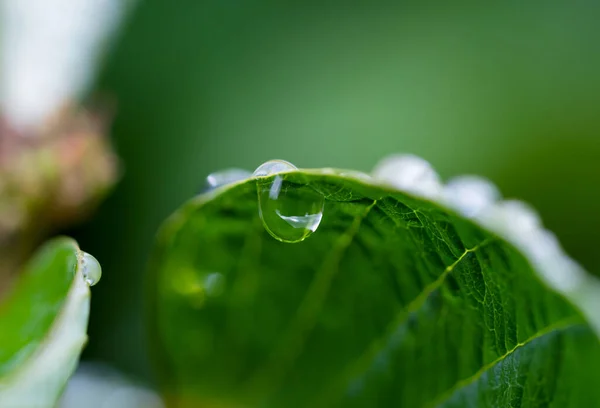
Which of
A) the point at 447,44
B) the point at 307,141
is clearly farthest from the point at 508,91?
the point at 307,141

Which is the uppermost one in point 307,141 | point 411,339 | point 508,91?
point 508,91

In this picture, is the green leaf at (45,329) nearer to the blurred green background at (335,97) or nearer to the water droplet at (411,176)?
the water droplet at (411,176)

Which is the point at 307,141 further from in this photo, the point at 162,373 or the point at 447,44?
the point at 162,373

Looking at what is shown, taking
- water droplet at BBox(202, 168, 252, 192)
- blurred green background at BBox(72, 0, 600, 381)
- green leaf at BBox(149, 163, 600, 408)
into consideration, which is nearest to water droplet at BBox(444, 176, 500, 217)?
green leaf at BBox(149, 163, 600, 408)

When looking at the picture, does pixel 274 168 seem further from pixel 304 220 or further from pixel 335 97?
pixel 335 97

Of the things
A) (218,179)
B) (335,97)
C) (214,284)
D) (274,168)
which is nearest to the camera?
(274,168)

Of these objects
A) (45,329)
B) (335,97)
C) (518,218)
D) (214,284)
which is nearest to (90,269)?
(45,329)

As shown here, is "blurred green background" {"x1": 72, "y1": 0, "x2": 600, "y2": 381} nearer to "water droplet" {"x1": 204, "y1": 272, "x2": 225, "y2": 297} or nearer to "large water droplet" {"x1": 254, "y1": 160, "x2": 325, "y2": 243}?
"water droplet" {"x1": 204, "y1": 272, "x2": 225, "y2": 297}
